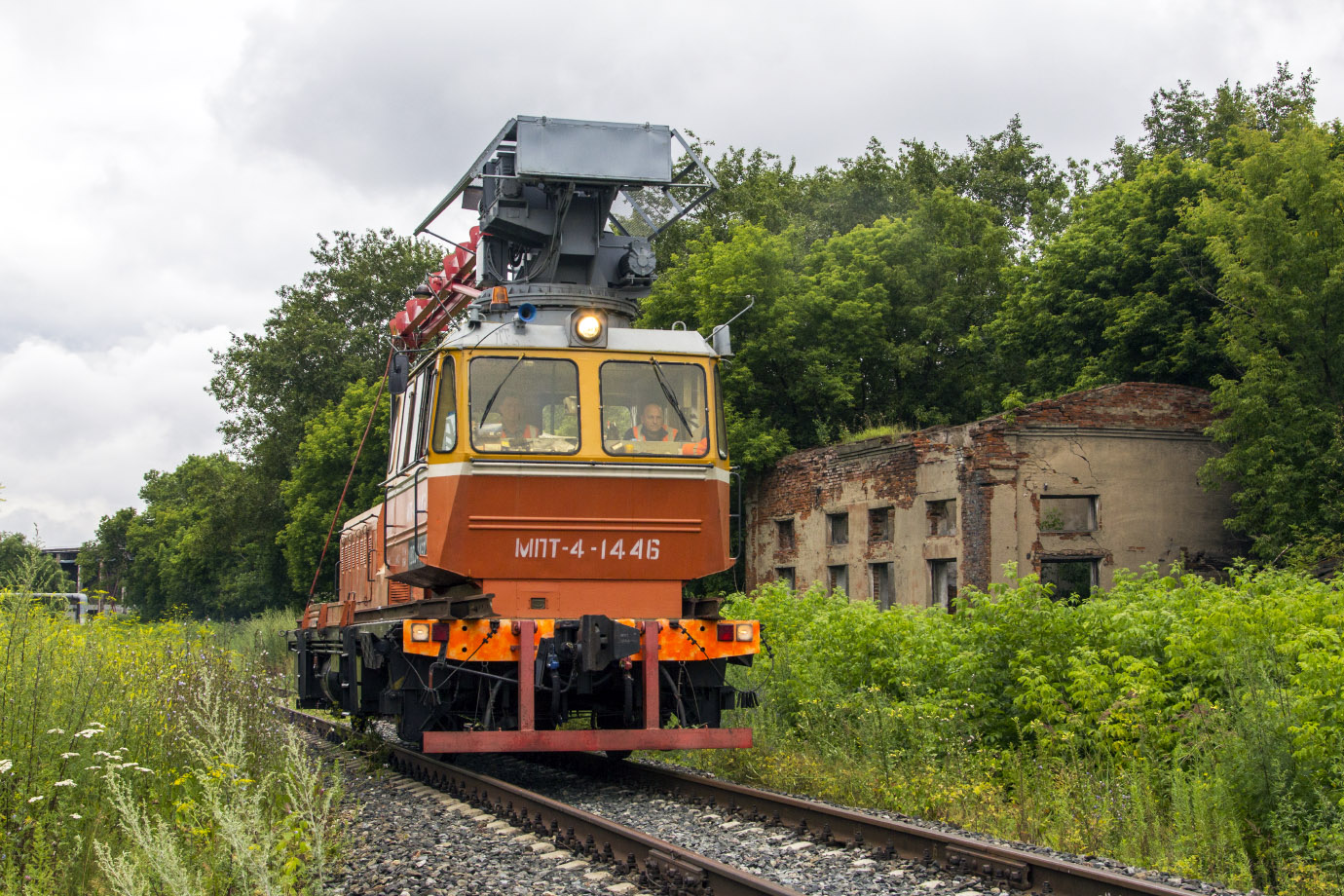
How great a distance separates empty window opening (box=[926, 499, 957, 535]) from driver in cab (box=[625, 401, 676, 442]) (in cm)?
1447

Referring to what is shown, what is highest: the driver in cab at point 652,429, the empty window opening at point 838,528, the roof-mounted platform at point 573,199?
the roof-mounted platform at point 573,199

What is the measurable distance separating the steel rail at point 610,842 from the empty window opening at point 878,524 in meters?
16.1

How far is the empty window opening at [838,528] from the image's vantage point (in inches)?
1052

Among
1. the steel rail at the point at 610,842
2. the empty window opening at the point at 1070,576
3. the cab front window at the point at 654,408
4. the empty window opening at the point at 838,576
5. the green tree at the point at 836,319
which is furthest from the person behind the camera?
the green tree at the point at 836,319

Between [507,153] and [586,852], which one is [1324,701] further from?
[507,153]

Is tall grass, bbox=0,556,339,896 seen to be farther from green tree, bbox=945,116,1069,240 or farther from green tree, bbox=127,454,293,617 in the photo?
green tree, bbox=945,116,1069,240

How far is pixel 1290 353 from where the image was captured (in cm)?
2422

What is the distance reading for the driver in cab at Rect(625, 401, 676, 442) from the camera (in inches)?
404

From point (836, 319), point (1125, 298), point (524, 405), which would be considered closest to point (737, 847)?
point (524, 405)

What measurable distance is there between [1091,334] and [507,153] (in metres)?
23.1

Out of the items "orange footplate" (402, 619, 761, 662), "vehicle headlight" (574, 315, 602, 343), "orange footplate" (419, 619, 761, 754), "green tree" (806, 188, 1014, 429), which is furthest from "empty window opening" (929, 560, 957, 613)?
"orange footplate" (402, 619, 761, 662)

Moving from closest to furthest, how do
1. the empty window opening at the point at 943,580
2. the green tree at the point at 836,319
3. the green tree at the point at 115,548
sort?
the empty window opening at the point at 943,580, the green tree at the point at 836,319, the green tree at the point at 115,548

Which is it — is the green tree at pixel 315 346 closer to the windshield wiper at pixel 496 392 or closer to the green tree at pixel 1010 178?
the green tree at pixel 1010 178

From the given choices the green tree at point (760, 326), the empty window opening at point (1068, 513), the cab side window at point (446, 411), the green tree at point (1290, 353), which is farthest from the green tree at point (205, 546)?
the green tree at point (1290, 353)
